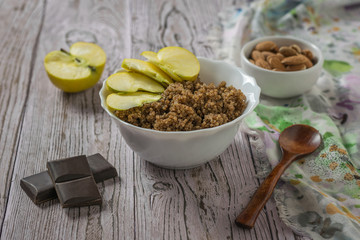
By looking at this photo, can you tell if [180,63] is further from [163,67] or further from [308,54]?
[308,54]

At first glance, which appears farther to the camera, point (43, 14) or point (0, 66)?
point (43, 14)

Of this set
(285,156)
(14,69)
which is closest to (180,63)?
(285,156)

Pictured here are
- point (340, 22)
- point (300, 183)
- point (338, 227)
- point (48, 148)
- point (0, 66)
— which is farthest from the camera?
point (340, 22)

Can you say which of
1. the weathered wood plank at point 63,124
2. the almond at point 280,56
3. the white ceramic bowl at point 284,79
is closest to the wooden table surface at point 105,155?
the weathered wood plank at point 63,124

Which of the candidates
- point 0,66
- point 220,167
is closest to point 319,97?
point 220,167

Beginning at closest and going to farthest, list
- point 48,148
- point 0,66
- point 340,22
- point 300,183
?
point 300,183 → point 48,148 → point 0,66 → point 340,22

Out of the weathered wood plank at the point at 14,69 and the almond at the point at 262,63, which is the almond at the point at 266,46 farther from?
the weathered wood plank at the point at 14,69

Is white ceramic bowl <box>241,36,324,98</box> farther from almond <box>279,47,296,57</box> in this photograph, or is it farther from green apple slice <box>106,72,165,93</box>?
green apple slice <box>106,72,165,93</box>

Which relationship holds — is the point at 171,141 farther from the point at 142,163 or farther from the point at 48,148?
the point at 48,148
